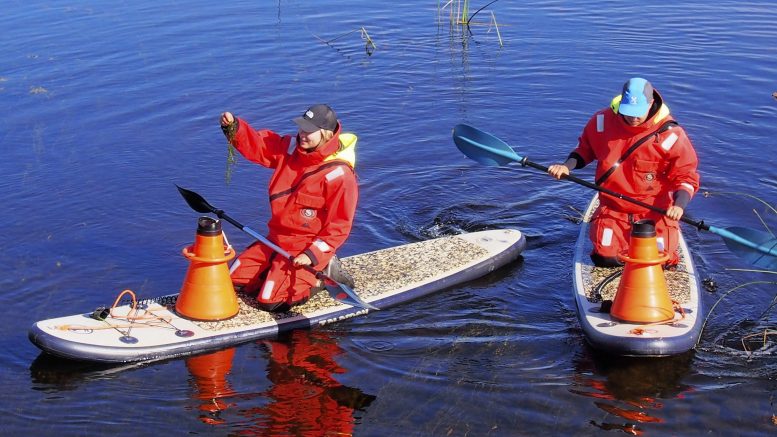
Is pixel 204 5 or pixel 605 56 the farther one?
pixel 204 5

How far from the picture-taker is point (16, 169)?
10.6 m

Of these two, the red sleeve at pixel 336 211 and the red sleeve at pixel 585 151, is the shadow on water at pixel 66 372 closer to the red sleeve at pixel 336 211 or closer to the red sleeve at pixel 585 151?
the red sleeve at pixel 336 211

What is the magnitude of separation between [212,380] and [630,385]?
276cm

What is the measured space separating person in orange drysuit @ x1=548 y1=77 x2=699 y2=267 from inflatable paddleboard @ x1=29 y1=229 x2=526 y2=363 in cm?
94

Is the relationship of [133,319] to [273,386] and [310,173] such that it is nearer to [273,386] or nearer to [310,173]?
[273,386]

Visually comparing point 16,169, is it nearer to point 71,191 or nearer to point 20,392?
point 71,191

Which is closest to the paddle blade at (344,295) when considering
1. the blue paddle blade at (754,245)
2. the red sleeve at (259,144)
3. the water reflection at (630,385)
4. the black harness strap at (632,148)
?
the red sleeve at (259,144)

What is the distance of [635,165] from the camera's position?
24.7 ft

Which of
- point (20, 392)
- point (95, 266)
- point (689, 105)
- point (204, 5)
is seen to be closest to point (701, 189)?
point (689, 105)

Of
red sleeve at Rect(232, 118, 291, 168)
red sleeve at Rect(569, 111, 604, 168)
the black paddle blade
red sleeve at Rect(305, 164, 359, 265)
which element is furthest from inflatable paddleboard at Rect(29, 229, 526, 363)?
red sleeve at Rect(232, 118, 291, 168)

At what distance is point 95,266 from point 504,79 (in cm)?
690

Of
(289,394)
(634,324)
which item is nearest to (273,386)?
(289,394)

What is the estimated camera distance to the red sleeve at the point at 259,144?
719 cm

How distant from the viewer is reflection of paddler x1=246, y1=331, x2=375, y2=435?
6.08 m
